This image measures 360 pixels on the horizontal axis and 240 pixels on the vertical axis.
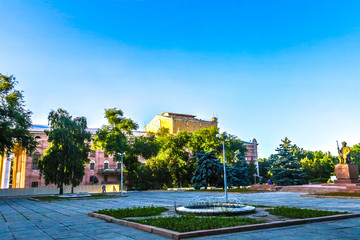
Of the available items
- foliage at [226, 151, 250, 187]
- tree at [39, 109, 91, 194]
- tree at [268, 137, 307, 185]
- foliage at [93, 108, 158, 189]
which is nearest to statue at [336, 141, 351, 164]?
tree at [268, 137, 307, 185]

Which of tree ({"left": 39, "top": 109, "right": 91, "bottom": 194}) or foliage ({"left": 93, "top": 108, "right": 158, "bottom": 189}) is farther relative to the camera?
foliage ({"left": 93, "top": 108, "right": 158, "bottom": 189})

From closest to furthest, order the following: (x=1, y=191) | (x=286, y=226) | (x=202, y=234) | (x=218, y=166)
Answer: (x=202, y=234) < (x=286, y=226) < (x=1, y=191) < (x=218, y=166)

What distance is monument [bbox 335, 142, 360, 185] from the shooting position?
2623cm

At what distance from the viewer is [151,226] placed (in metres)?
7.39

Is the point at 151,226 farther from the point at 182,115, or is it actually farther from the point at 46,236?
the point at 182,115

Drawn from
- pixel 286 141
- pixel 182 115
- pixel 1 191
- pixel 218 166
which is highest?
pixel 182 115

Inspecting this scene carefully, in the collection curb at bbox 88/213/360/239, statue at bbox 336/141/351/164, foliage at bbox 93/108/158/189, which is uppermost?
foliage at bbox 93/108/158/189

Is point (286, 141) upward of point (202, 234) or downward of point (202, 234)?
upward

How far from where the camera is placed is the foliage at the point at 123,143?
39.2 m

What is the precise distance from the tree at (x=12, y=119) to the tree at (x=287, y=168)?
3144cm

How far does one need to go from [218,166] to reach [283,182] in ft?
30.2

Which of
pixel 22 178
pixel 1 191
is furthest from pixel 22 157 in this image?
pixel 1 191

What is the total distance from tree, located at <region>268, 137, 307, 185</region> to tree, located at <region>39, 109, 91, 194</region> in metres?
26.1

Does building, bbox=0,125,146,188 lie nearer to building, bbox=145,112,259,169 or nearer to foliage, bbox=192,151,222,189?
building, bbox=145,112,259,169
